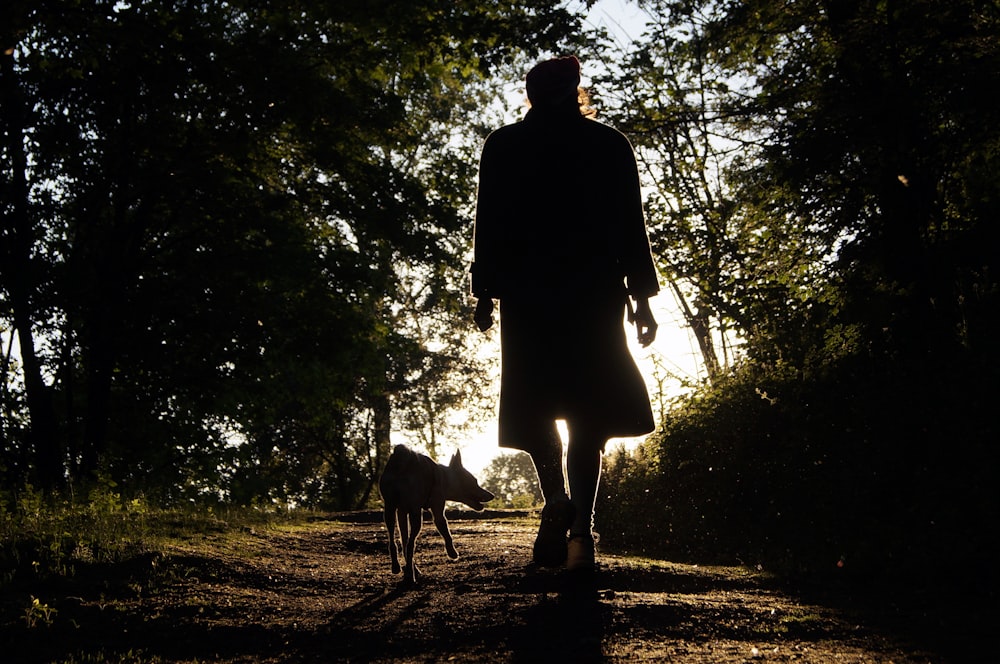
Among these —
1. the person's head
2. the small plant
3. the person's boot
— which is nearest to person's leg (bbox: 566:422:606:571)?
the person's boot

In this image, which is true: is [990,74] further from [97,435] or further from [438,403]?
[438,403]

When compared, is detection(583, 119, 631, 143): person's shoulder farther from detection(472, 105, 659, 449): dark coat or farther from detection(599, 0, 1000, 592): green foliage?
detection(599, 0, 1000, 592): green foliage

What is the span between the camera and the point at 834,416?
340 inches

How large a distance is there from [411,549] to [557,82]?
3.74 meters

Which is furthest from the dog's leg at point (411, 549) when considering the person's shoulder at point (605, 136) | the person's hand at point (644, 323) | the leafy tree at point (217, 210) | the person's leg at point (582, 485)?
the leafy tree at point (217, 210)

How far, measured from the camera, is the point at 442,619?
16.0 ft

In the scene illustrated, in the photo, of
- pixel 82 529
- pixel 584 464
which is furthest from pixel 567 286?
pixel 82 529

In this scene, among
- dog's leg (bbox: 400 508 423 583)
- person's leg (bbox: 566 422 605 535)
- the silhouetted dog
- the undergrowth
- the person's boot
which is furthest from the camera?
the silhouetted dog

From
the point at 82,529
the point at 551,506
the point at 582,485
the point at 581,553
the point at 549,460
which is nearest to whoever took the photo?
the point at 551,506

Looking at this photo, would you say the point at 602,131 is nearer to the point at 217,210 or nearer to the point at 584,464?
the point at 584,464

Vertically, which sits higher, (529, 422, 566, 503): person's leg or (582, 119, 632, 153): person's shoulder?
(582, 119, 632, 153): person's shoulder

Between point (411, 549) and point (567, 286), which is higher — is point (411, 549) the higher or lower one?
the lower one

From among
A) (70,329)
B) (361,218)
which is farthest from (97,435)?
(361,218)

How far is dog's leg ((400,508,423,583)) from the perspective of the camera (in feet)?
22.1
